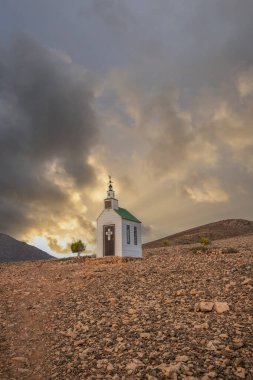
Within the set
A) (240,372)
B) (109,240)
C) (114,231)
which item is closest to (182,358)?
(240,372)

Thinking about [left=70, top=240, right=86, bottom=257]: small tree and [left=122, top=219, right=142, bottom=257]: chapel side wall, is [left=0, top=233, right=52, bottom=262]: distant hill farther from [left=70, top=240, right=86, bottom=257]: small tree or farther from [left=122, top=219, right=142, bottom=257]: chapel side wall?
[left=122, top=219, right=142, bottom=257]: chapel side wall

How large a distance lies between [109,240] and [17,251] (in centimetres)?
3411

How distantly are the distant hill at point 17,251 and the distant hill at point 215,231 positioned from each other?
17551mm

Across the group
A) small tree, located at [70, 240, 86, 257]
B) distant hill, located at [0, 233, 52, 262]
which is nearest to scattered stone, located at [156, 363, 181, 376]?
small tree, located at [70, 240, 86, 257]

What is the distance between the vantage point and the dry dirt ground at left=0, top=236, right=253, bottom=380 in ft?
29.1

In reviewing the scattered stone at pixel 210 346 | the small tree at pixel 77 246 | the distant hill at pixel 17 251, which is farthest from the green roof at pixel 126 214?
the distant hill at pixel 17 251

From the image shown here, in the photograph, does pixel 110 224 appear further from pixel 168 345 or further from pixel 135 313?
pixel 168 345

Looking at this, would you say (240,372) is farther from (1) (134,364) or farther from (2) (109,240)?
(2) (109,240)

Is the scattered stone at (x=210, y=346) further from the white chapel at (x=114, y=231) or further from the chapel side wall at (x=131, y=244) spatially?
the chapel side wall at (x=131, y=244)

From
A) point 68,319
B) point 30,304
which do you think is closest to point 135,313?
point 68,319

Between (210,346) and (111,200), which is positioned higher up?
(111,200)

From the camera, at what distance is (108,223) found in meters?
30.1

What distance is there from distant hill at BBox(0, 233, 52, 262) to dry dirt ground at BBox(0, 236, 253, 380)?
3932cm

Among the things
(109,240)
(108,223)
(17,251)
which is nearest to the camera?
(109,240)
